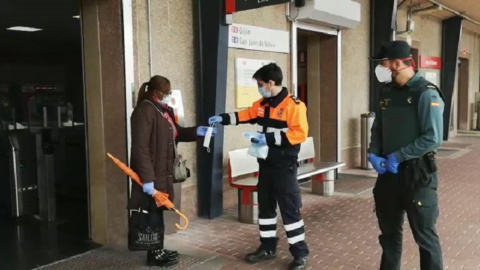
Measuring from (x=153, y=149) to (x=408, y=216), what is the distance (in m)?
2.00

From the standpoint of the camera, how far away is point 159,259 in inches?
164

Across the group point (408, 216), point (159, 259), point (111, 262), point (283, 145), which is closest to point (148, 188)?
point (159, 259)

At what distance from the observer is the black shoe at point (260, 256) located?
4.19 metres

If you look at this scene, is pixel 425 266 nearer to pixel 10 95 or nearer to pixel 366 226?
pixel 366 226

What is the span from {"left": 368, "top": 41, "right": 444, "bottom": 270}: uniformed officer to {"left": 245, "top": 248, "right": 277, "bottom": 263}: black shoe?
1158 mm

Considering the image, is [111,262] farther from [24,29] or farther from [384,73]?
[24,29]

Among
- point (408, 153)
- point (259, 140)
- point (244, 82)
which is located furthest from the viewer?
point (244, 82)

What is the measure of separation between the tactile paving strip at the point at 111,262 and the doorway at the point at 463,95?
14920mm

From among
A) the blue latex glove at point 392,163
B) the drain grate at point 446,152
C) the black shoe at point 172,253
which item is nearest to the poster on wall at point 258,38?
the black shoe at point 172,253

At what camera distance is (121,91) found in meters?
4.46

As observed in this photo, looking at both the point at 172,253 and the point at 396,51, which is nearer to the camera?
the point at 396,51

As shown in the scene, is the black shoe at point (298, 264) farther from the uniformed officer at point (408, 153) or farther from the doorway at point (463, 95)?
the doorway at point (463, 95)

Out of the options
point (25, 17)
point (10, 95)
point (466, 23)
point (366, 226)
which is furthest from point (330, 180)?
point (466, 23)

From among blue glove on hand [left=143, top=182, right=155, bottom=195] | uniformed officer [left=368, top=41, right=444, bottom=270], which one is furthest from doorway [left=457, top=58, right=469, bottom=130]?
blue glove on hand [left=143, top=182, right=155, bottom=195]
